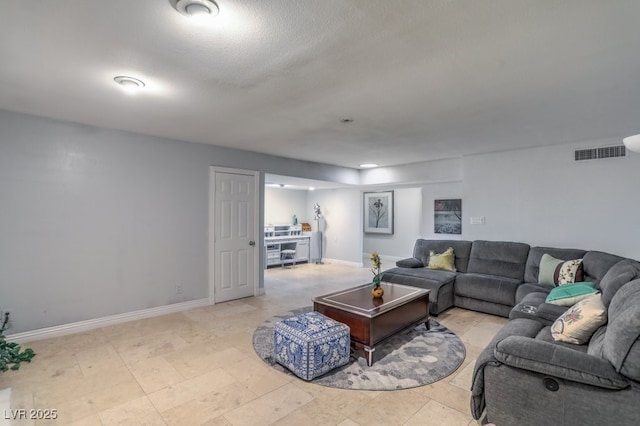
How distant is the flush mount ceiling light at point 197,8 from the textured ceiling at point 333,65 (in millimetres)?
55

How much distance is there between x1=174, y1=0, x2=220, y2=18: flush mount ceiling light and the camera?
4.90ft

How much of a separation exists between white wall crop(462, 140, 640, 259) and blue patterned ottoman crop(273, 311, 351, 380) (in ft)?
11.9

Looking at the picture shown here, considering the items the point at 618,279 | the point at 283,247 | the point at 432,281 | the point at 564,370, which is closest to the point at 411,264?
the point at 432,281

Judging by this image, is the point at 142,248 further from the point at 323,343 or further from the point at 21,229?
the point at 323,343

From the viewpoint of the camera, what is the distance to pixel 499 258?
4723mm

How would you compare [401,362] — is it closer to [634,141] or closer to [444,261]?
[634,141]

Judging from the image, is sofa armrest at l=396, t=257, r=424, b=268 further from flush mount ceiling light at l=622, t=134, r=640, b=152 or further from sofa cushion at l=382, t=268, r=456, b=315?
flush mount ceiling light at l=622, t=134, r=640, b=152

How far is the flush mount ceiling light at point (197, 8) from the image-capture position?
1492 millimetres

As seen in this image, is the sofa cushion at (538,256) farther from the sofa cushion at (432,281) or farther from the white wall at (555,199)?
the sofa cushion at (432,281)

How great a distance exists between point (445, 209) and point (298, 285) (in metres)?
3.88

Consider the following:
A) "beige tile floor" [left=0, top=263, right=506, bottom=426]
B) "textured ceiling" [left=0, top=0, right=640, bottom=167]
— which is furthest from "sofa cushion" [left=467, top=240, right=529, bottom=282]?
"textured ceiling" [left=0, top=0, right=640, bottom=167]

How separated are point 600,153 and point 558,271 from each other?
5.80 feet

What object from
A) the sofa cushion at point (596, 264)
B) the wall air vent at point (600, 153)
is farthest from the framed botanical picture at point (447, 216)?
the sofa cushion at point (596, 264)

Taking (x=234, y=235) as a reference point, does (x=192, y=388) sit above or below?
Answer: below
